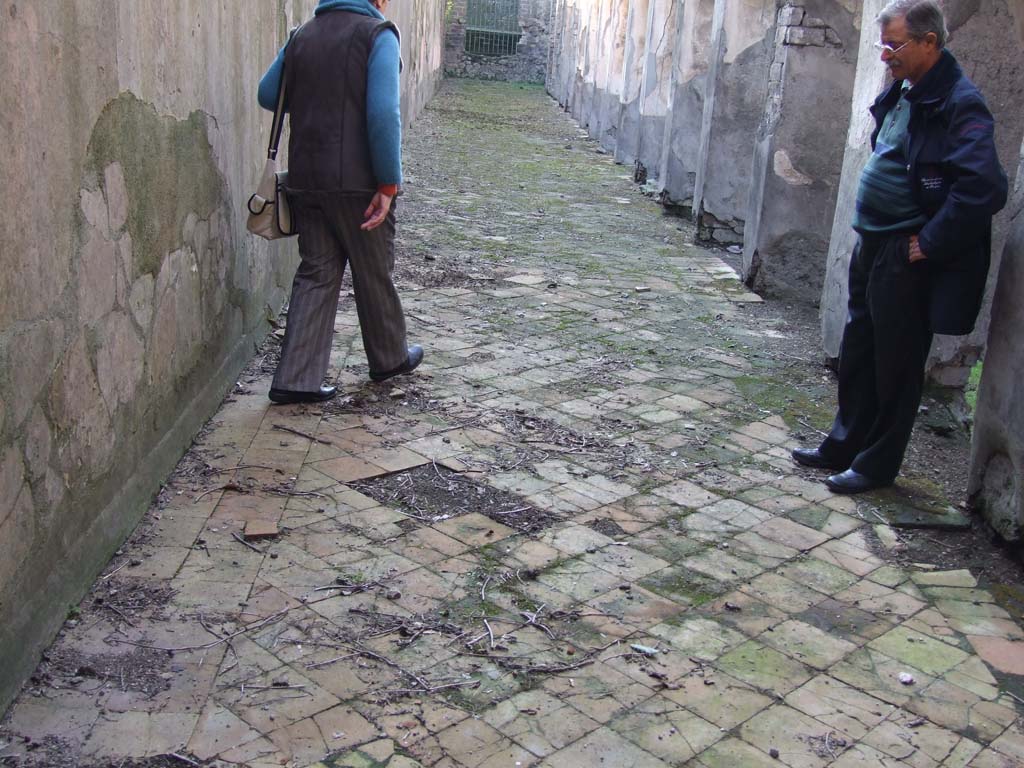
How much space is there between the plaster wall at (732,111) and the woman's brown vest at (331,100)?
5512 millimetres

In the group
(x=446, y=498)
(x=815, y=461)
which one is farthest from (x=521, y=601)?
(x=815, y=461)

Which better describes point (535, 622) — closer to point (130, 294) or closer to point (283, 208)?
point (130, 294)

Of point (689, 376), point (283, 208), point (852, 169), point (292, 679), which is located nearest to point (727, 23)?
point (852, 169)

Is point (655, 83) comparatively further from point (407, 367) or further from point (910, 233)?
point (910, 233)

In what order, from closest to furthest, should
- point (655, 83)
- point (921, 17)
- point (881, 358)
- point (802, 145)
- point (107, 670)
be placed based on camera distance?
1. point (107, 670)
2. point (921, 17)
3. point (881, 358)
4. point (802, 145)
5. point (655, 83)

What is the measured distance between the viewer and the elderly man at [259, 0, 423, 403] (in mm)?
4715

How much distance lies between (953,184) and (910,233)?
30 centimetres

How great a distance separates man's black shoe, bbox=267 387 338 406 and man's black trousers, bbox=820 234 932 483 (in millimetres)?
2317

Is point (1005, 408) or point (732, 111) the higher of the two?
point (732, 111)

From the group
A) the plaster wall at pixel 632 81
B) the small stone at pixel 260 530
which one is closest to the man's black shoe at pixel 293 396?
the small stone at pixel 260 530

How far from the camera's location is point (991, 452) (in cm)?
404

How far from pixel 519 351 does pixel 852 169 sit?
2.18 meters

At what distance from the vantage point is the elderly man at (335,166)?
15.5 feet

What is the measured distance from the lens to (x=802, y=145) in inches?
300
